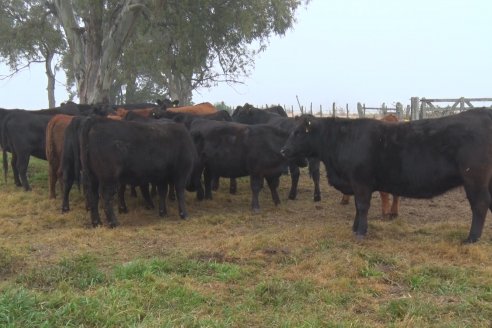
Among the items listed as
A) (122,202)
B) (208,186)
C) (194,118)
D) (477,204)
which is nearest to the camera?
(477,204)

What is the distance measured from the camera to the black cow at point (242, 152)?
9.42m

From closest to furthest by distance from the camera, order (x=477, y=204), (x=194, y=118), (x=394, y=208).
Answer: (x=477, y=204)
(x=394, y=208)
(x=194, y=118)

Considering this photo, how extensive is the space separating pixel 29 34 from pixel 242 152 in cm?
1801

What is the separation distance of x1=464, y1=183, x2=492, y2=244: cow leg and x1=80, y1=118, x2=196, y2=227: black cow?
14.3ft

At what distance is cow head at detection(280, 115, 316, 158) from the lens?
7.83 metres

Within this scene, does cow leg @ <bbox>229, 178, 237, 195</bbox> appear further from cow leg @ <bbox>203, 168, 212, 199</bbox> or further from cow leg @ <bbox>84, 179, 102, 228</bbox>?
cow leg @ <bbox>84, 179, 102, 228</bbox>

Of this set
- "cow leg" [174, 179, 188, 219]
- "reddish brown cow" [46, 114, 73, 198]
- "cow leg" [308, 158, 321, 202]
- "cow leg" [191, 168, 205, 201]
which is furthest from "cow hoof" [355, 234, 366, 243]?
"reddish brown cow" [46, 114, 73, 198]

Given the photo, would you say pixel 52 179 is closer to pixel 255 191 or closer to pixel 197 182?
pixel 197 182

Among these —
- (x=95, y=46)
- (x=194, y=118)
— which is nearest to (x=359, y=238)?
(x=194, y=118)

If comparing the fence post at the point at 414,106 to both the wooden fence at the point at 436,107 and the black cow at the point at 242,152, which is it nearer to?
the wooden fence at the point at 436,107

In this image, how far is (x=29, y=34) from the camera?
77.3 ft

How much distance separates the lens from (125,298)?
4.38 metres

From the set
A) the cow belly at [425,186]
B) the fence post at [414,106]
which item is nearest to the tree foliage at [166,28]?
the fence post at [414,106]

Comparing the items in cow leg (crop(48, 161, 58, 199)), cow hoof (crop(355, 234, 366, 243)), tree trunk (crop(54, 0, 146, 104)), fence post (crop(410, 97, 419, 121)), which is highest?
tree trunk (crop(54, 0, 146, 104))
